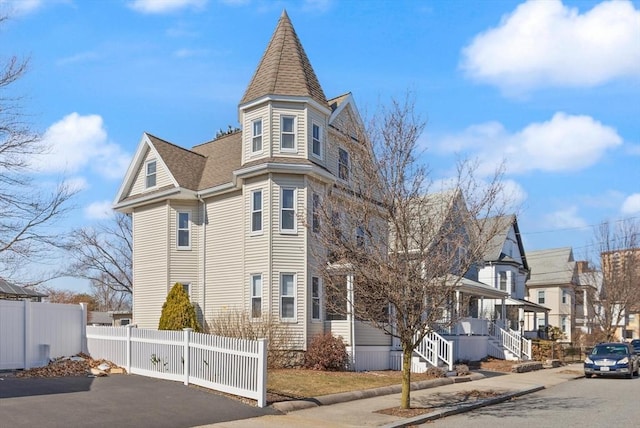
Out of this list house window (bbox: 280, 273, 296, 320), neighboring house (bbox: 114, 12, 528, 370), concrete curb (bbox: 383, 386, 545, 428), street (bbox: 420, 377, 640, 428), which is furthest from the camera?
neighboring house (bbox: 114, 12, 528, 370)

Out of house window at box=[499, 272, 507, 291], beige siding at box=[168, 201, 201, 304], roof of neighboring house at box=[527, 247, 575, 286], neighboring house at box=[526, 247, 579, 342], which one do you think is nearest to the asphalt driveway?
beige siding at box=[168, 201, 201, 304]

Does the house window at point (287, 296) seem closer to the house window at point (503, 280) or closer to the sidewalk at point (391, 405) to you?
the sidewalk at point (391, 405)

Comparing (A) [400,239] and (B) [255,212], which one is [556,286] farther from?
(A) [400,239]

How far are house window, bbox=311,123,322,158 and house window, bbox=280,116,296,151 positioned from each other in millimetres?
877

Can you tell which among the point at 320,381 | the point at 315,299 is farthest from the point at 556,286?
the point at 320,381

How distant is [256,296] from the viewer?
2323 cm

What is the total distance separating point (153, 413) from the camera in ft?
41.9

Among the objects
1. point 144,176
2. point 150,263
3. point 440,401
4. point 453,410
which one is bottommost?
point 440,401

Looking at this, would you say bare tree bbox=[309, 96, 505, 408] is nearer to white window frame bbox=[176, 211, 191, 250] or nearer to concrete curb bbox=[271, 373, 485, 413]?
concrete curb bbox=[271, 373, 485, 413]

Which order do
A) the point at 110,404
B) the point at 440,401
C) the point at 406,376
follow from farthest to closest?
the point at 440,401, the point at 406,376, the point at 110,404

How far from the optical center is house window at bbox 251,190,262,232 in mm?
23578

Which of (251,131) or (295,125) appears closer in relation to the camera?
(295,125)

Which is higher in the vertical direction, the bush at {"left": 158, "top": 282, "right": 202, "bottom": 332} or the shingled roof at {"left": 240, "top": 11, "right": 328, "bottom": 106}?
the shingled roof at {"left": 240, "top": 11, "right": 328, "bottom": 106}

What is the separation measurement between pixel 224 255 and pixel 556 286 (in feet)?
157
